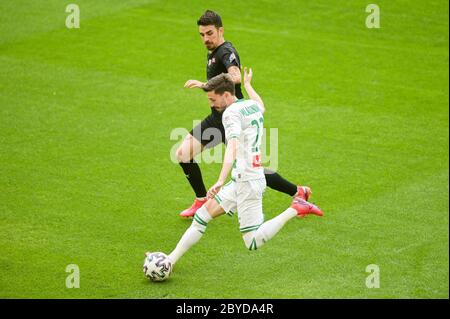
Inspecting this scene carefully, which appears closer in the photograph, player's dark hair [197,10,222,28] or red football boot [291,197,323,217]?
red football boot [291,197,323,217]

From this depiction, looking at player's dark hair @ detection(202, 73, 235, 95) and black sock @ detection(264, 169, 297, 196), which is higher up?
player's dark hair @ detection(202, 73, 235, 95)

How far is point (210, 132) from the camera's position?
8.94m

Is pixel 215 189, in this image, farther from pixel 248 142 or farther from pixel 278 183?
pixel 278 183

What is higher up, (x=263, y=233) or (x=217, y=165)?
(x=263, y=233)

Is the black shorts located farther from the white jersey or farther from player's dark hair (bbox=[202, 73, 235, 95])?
player's dark hair (bbox=[202, 73, 235, 95])

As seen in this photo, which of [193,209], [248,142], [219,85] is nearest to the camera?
[219,85]

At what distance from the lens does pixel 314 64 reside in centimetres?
1423

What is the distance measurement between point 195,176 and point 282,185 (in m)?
1.05

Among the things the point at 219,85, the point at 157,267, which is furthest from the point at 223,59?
the point at 157,267

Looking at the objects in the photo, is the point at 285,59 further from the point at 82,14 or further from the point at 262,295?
the point at 262,295

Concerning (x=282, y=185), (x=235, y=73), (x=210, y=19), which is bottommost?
(x=282, y=185)

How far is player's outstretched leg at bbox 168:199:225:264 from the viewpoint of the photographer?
772 cm

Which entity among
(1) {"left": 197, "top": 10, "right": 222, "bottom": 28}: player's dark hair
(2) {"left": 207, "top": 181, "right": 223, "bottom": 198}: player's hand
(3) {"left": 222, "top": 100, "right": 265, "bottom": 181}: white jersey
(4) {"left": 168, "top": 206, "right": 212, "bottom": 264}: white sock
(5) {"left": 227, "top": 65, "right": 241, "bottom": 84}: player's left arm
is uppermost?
(1) {"left": 197, "top": 10, "right": 222, "bottom": 28}: player's dark hair

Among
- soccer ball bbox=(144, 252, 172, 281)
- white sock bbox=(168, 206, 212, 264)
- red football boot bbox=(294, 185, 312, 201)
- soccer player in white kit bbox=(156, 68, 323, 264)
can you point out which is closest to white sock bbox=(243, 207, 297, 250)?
soccer player in white kit bbox=(156, 68, 323, 264)
